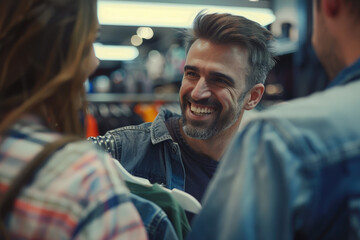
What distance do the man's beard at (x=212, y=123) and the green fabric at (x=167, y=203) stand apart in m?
0.59

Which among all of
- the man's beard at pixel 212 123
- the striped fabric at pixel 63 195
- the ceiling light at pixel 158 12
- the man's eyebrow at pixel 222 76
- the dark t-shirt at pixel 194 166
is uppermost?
the ceiling light at pixel 158 12

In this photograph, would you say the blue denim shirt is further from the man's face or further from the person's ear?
the man's face

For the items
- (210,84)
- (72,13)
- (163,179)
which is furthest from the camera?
(210,84)

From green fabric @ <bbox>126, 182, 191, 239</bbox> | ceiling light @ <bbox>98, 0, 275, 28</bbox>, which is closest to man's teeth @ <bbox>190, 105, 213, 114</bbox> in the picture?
green fabric @ <bbox>126, 182, 191, 239</bbox>

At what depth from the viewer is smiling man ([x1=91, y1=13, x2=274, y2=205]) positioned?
61.2 inches

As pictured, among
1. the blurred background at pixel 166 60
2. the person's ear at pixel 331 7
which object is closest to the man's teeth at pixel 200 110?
the blurred background at pixel 166 60

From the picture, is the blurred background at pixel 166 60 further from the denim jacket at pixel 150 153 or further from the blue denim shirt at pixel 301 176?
the blue denim shirt at pixel 301 176

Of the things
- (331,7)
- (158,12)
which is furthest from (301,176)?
(158,12)

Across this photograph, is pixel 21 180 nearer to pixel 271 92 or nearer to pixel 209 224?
pixel 209 224

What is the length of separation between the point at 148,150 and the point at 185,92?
0.33m

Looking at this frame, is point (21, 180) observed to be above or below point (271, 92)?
above

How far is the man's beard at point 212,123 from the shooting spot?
1.63m

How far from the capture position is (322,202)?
627mm

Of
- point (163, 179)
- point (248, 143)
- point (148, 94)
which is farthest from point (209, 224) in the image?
point (148, 94)
